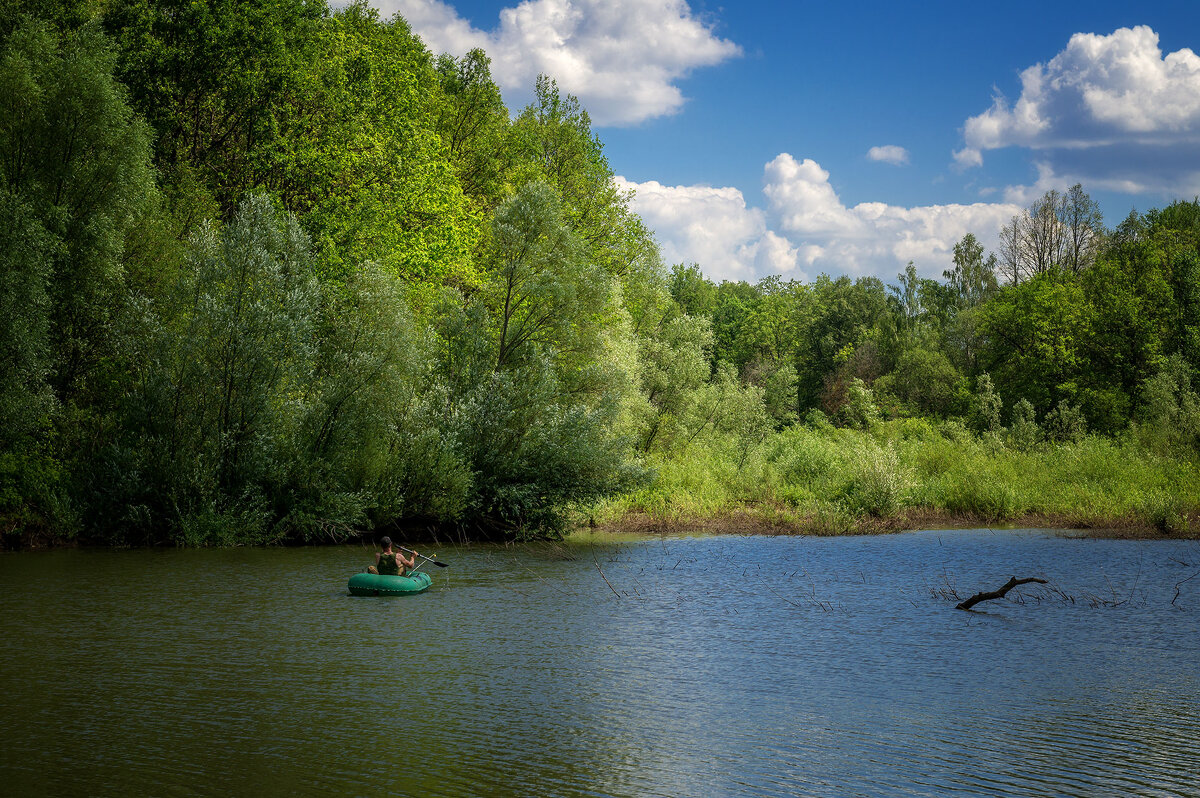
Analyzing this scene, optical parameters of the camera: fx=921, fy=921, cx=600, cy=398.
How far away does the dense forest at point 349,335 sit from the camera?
27969 millimetres

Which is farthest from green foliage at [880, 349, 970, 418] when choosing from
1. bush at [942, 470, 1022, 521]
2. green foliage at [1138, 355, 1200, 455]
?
bush at [942, 470, 1022, 521]

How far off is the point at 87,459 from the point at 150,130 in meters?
10.9

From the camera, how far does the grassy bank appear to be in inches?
1391

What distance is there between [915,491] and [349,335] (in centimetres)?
2411

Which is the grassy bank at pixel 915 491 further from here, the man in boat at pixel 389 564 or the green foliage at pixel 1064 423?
the man in boat at pixel 389 564

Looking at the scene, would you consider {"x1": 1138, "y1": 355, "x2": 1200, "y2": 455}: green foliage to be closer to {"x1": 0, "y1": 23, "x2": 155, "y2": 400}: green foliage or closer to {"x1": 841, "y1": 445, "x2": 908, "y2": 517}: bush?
{"x1": 841, "y1": 445, "x2": 908, "y2": 517}: bush

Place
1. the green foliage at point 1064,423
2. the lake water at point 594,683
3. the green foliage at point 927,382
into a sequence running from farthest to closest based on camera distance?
1. the green foliage at point 927,382
2. the green foliage at point 1064,423
3. the lake water at point 594,683

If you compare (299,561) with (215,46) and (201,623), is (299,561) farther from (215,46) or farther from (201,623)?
(215,46)

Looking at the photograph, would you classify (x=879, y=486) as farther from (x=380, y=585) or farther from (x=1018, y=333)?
(x=1018, y=333)

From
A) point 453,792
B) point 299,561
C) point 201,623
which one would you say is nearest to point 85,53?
point 299,561

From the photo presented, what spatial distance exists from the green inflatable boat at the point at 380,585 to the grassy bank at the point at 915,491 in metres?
14.1

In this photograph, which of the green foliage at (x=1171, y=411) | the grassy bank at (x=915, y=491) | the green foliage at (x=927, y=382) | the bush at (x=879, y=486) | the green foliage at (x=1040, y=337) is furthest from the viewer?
the green foliage at (x=927, y=382)

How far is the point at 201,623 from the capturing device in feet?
56.9

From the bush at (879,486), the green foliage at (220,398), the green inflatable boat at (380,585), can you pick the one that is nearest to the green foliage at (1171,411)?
the bush at (879,486)
